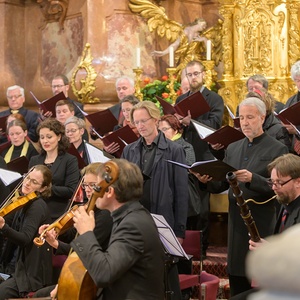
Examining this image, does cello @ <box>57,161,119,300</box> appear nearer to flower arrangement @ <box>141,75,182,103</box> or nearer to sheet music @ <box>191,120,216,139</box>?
sheet music @ <box>191,120,216,139</box>

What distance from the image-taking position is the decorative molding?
9.28 metres

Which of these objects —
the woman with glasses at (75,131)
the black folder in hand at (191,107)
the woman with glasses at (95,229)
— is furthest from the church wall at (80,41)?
the woman with glasses at (95,229)

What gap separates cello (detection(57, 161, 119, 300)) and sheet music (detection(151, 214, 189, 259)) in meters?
0.78

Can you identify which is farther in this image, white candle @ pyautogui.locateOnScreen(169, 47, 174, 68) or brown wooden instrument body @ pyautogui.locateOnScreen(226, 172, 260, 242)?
white candle @ pyautogui.locateOnScreen(169, 47, 174, 68)

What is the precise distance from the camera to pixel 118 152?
228 inches

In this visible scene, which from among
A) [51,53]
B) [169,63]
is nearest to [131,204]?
[169,63]

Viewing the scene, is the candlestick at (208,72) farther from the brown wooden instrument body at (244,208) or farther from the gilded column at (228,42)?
the brown wooden instrument body at (244,208)

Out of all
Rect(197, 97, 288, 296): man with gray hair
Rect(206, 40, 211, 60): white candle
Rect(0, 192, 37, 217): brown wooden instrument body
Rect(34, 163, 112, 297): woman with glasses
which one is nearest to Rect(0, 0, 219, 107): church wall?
Rect(206, 40, 211, 60): white candle

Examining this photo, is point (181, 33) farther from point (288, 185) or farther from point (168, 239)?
point (288, 185)

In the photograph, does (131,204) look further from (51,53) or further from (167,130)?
(51,53)

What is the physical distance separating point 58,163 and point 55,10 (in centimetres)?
418

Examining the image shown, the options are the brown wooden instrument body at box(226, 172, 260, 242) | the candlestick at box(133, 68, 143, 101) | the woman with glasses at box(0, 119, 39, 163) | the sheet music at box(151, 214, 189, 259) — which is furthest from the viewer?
the candlestick at box(133, 68, 143, 101)

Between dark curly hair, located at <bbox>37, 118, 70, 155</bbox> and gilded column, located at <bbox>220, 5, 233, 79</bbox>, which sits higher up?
gilded column, located at <bbox>220, 5, 233, 79</bbox>

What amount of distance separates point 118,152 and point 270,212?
1.87 metres
